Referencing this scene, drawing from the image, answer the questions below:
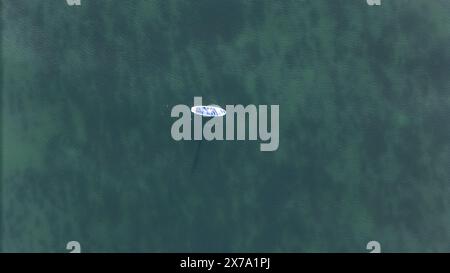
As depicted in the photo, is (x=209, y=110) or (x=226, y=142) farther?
(x=226, y=142)

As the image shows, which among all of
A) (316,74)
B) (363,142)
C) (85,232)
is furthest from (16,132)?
(363,142)

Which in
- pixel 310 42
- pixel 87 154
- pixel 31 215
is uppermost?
pixel 310 42

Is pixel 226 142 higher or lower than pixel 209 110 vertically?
lower
